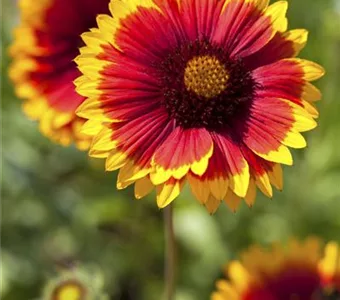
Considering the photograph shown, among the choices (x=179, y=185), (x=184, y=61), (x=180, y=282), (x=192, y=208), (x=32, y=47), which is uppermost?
(x=32, y=47)

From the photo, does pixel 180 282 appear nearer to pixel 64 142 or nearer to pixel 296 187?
pixel 296 187

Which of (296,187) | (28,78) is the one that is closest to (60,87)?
(28,78)

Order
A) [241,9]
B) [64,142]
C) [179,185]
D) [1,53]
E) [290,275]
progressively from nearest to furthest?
[179,185]
[241,9]
[64,142]
[290,275]
[1,53]

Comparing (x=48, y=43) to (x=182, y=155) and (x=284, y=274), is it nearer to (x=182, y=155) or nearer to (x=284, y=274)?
(x=182, y=155)

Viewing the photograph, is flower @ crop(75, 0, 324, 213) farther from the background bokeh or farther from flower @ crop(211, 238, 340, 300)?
the background bokeh

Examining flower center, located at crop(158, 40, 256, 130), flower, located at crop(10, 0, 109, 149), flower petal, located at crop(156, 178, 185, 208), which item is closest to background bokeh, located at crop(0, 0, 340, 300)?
flower, located at crop(10, 0, 109, 149)

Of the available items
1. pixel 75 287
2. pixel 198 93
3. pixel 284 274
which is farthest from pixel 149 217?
pixel 198 93

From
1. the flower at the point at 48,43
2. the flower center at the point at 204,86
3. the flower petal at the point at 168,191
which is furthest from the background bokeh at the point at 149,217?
the flower petal at the point at 168,191
